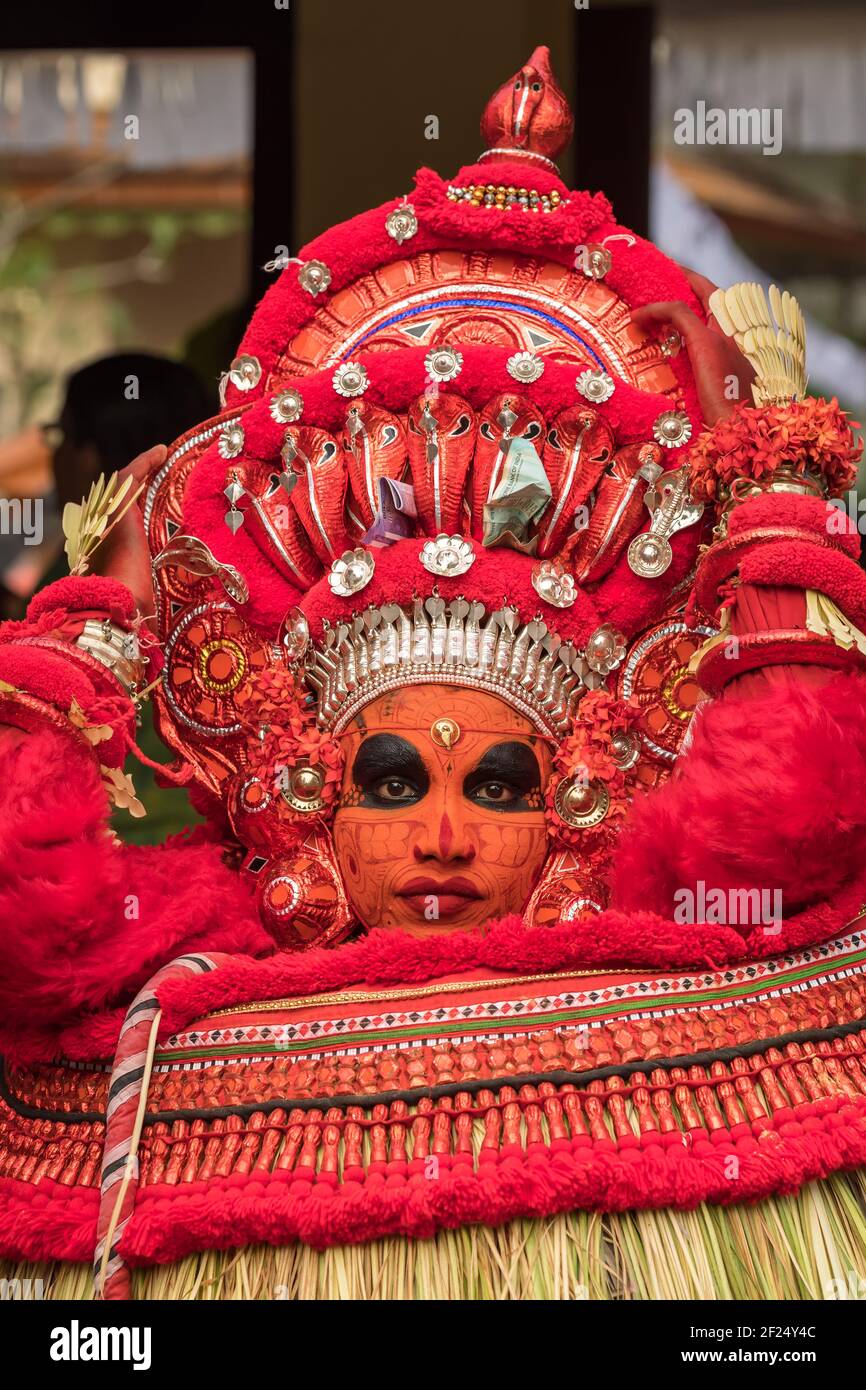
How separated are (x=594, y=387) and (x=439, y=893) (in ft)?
3.66

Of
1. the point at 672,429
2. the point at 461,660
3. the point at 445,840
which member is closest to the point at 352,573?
the point at 461,660

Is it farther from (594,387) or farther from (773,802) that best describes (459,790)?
(594,387)

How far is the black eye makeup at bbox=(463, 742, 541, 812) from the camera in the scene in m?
4.12

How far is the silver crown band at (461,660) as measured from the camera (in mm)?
4188

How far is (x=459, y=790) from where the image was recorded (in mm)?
4098

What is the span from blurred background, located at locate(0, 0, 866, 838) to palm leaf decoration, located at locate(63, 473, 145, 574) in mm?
776

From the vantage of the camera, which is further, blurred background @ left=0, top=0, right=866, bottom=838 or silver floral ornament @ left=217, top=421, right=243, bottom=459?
blurred background @ left=0, top=0, right=866, bottom=838

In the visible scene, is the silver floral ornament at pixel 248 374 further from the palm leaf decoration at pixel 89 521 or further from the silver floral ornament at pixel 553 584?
the silver floral ornament at pixel 553 584

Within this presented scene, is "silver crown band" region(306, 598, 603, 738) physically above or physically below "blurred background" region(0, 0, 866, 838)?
below

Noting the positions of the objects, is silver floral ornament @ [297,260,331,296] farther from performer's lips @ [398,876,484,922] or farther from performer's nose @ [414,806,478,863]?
performer's lips @ [398,876,484,922]

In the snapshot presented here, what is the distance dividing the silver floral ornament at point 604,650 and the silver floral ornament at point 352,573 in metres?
0.49

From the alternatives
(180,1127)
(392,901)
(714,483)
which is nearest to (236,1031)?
(180,1127)

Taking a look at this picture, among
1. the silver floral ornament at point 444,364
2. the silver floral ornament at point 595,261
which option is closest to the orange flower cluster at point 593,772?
the silver floral ornament at point 444,364

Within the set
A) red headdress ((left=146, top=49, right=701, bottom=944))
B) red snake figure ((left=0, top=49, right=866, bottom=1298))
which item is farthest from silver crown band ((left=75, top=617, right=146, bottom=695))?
red headdress ((left=146, top=49, right=701, bottom=944))
